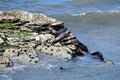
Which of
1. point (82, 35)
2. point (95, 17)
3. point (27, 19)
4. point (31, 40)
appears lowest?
point (82, 35)

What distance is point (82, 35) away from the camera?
1900cm

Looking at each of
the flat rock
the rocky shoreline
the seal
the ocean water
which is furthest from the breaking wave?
the seal

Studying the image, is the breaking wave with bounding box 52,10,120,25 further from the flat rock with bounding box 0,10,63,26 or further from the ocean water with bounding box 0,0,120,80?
the flat rock with bounding box 0,10,63,26

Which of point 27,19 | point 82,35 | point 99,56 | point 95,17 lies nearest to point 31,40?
point 27,19

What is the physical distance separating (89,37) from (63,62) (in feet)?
19.8

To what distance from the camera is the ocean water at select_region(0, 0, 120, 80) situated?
11461 millimetres

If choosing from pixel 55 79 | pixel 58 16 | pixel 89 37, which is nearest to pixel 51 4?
pixel 58 16

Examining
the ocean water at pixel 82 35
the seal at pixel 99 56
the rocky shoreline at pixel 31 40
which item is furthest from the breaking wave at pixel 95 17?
the seal at pixel 99 56

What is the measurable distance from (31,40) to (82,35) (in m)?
6.11

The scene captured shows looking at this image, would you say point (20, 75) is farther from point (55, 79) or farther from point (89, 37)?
point (89, 37)

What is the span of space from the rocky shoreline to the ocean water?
0.94 feet

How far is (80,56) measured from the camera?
44.2 feet

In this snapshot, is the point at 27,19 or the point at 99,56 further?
the point at 27,19

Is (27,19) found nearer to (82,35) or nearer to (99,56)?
(99,56)
